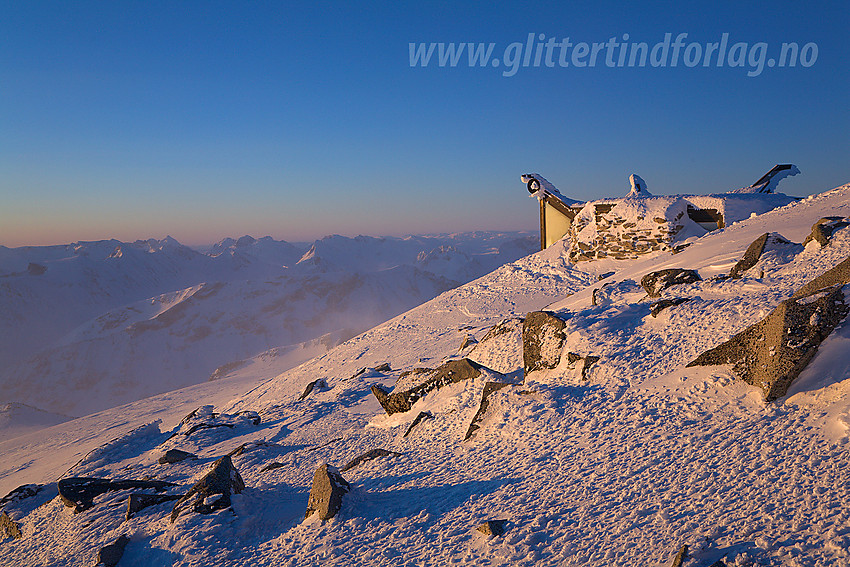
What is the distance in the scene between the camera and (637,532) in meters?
2.79

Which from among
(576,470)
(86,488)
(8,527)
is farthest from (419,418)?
(8,527)

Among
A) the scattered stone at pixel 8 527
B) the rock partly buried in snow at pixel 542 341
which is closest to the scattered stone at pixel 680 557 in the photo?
the rock partly buried in snow at pixel 542 341

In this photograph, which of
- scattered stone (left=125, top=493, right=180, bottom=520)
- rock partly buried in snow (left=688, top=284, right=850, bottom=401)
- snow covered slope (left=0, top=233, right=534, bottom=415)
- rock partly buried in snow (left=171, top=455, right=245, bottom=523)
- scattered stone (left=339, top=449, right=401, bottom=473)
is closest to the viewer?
rock partly buried in snow (left=688, top=284, right=850, bottom=401)

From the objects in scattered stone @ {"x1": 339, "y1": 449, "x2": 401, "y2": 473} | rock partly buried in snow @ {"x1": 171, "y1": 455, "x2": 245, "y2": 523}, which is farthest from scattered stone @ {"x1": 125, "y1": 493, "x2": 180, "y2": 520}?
scattered stone @ {"x1": 339, "y1": 449, "x2": 401, "y2": 473}

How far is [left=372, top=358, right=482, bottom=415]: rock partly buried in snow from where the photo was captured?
222 inches

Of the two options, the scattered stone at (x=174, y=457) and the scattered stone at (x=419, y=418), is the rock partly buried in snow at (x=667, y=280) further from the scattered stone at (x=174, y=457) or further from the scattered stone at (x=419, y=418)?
the scattered stone at (x=174, y=457)

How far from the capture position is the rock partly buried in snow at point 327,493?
12.0 feet

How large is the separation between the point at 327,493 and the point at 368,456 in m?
1.26

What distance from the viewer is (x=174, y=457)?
693cm

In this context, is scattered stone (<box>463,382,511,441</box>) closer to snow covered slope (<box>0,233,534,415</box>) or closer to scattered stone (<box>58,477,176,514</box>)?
scattered stone (<box>58,477,176,514</box>)

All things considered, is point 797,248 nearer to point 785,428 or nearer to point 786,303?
point 786,303

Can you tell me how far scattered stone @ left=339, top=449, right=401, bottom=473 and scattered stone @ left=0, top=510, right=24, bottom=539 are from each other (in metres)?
3.67

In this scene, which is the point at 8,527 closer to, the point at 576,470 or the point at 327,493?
the point at 327,493

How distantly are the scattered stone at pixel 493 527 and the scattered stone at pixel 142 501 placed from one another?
3.40 meters
